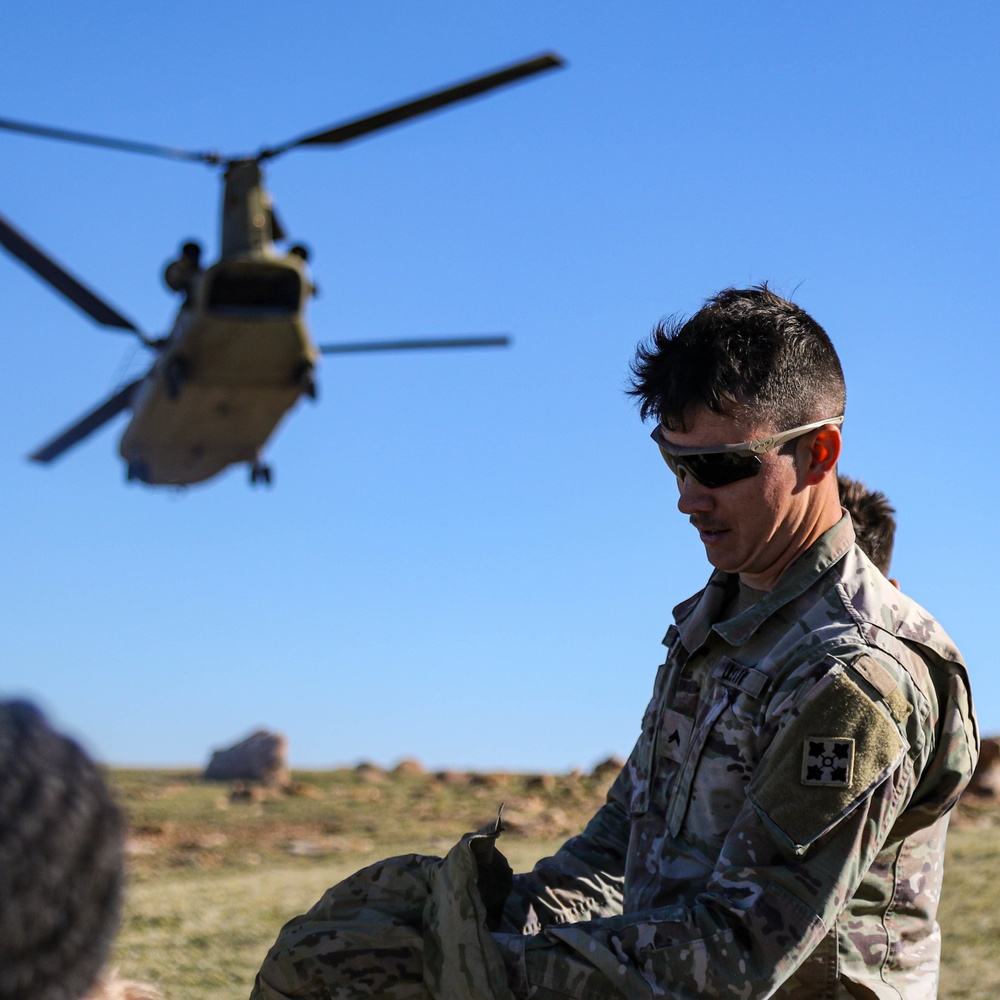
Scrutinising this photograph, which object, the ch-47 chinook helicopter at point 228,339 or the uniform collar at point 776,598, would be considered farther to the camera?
the ch-47 chinook helicopter at point 228,339

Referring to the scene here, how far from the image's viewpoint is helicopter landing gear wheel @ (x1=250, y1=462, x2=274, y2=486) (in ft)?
64.4

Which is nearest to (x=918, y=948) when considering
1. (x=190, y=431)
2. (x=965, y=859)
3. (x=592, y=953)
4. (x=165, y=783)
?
(x=592, y=953)

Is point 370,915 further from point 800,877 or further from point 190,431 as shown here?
point 190,431

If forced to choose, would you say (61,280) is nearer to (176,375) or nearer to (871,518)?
(176,375)

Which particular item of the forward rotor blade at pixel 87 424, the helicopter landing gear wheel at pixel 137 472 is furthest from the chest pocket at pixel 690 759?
the helicopter landing gear wheel at pixel 137 472

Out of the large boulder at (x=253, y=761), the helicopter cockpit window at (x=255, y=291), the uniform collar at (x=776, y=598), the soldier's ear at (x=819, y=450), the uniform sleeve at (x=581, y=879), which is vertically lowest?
the large boulder at (x=253, y=761)

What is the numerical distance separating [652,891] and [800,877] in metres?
0.44

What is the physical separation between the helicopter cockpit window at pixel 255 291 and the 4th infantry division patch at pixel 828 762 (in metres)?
15.2

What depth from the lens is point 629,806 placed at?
304cm

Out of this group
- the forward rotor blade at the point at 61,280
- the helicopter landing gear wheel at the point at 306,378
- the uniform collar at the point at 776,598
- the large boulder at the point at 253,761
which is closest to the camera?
the uniform collar at the point at 776,598

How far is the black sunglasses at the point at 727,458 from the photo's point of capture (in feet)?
9.03

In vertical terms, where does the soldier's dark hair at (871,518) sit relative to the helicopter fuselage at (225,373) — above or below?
below

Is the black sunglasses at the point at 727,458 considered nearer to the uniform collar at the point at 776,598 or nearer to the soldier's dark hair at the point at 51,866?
the uniform collar at the point at 776,598

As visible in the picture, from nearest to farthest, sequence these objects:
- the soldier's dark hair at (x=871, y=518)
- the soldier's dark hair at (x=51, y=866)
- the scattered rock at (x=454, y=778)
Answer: the soldier's dark hair at (x=51, y=866) < the soldier's dark hair at (x=871, y=518) < the scattered rock at (x=454, y=778)
